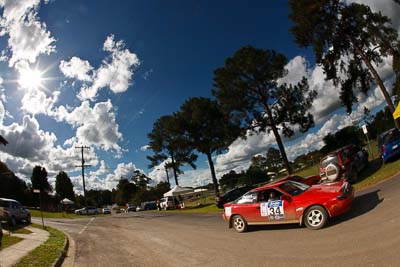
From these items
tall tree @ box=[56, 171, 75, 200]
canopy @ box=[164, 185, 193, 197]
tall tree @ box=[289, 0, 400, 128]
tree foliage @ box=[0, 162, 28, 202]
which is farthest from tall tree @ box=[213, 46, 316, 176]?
tall tree @ box=[56, 171, 75, 200]

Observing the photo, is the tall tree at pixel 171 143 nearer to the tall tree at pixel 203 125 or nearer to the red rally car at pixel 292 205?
the tall tree at pixel 203 125

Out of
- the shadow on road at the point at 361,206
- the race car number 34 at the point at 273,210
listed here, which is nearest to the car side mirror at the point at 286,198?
the race car number 34 at the point at 273,210

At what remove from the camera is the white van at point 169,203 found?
44.0 m

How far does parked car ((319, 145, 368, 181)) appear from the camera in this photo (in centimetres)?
1503

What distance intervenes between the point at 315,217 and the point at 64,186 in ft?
397

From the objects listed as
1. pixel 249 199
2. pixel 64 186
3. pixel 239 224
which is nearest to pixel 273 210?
pixel 249 199

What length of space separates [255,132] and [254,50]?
7880 mm

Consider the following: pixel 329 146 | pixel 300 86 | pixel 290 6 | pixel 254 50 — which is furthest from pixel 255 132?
pixel 329 146

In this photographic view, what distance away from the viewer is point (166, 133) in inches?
1893

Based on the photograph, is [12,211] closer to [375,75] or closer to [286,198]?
[286,198]

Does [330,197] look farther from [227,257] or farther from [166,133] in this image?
[166,133]

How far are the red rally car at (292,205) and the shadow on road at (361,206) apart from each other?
42cm

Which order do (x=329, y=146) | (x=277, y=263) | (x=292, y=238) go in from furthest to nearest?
(x=329, y=146)
(x=292, y=238)
(x=277, y=263)

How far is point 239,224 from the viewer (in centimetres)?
1099
